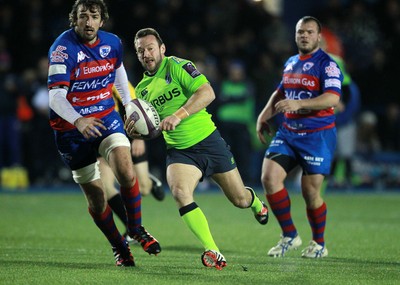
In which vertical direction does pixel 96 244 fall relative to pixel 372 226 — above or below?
above

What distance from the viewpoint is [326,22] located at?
59.3 ft

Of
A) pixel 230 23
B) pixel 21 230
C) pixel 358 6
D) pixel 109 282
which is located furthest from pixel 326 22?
pixel 109 282

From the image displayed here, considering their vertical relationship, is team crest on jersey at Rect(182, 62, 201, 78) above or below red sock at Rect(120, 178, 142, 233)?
above

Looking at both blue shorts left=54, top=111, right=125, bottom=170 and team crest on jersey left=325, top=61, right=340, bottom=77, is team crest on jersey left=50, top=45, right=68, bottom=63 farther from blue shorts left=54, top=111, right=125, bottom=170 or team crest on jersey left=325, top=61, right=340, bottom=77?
team crest on jersey left=325, top=61, right=340, bottom=77

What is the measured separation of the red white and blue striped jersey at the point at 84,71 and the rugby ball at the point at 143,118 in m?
0.31

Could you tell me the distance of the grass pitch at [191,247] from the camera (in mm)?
6723

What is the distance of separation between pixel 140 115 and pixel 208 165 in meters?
0.79

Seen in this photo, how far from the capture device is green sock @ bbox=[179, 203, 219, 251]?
7.13m

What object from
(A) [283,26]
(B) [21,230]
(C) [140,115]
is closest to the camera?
(C) [140,115]

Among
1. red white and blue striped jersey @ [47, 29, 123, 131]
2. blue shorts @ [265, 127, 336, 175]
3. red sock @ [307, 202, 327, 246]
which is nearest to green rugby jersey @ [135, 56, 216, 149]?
red white and blue striped jersey @ [47, 29, 123, 131]

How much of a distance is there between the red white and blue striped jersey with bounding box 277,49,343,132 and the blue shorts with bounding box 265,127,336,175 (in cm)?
7

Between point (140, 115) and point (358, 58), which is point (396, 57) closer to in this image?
point (358, 58)

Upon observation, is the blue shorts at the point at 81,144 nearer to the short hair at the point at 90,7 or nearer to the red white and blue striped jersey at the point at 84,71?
the red white and blue striped jersey at the point at 84,71

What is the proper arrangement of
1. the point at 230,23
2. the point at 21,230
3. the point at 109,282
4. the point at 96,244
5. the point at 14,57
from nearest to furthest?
the point at 109,282, the point at 96,244, the point at 21,230, the point at 14,57, the point at 230,23
